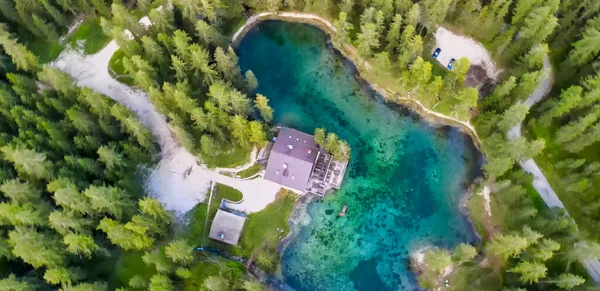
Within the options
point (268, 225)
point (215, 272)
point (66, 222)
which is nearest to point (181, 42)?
point (66, 222)

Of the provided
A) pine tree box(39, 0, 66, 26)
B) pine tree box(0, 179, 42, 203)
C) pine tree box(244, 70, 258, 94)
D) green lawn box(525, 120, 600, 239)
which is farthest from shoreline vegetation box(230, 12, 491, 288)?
pine tree box(0, 179, 42, 203)

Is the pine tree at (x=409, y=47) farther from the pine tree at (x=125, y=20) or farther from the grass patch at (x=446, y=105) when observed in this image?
the pine tree at (x=125, y=20)

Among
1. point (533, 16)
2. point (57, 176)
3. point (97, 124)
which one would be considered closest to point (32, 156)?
point (57, 176)

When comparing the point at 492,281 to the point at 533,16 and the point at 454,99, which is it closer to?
the point at 454,99

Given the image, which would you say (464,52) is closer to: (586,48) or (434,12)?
(434,12)

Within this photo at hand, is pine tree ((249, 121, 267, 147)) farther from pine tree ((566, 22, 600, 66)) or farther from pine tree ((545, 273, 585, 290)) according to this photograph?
pine tree ((566, 22, 600, 66))

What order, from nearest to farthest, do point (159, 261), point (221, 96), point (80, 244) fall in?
point (80, 244)
point (159, 261)
point (221, 96)
